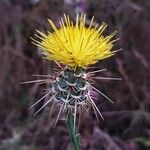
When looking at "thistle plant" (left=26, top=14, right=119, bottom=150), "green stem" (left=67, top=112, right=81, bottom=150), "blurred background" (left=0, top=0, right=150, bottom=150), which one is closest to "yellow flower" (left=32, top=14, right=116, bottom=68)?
"thistle plant" (left=26, top=14, right=119, bottom=150)

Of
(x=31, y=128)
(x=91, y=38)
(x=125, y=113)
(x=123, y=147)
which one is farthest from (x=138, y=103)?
(x=91, y=38)

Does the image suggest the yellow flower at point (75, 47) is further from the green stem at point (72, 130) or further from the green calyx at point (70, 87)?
the green stem at point (72, 130)

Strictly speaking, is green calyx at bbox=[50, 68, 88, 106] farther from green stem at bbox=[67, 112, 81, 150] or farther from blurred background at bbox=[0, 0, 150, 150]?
blurred background at bbox=[0, 0, 150, 150]

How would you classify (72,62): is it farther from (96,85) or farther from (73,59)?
(96,85)

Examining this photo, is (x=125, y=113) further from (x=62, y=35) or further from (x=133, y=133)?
(x=62, y=35)

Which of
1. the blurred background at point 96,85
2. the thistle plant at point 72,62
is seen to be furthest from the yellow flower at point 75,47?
the blurred background at point 96,85

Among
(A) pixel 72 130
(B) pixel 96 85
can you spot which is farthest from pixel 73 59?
(B) pixel 96 85
